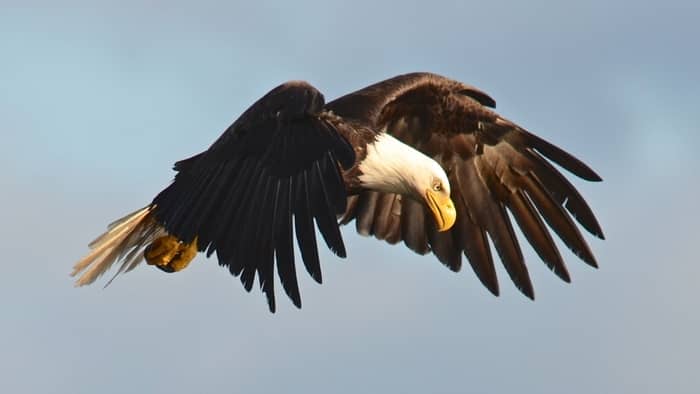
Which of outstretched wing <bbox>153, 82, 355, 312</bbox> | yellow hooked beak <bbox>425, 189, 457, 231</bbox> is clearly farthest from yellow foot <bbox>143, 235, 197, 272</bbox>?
yellow hooked beak <bbox>425, 189, 457, 231</bbox>

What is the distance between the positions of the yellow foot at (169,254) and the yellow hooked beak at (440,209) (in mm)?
1363

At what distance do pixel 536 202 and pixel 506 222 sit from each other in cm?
23

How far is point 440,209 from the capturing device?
11398 millimetres

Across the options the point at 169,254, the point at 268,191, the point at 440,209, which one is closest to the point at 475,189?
the point at 440,209

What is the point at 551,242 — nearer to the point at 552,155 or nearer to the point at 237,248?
the point at 552,155

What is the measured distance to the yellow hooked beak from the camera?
448 inches

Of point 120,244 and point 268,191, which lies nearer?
point 268,191

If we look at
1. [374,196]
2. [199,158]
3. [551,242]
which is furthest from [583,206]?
[199,158]

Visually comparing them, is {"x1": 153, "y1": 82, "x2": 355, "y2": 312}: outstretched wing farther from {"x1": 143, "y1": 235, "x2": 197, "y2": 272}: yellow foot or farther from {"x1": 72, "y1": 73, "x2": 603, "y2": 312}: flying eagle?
{"x1": 143, "y1": 235, "x2": 197, "y2": 272}: yellow foot

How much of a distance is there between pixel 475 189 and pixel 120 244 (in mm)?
2228

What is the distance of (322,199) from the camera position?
32.0 feet

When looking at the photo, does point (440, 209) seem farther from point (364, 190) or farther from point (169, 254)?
point (169, 254)

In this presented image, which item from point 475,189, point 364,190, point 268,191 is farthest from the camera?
point 475,189

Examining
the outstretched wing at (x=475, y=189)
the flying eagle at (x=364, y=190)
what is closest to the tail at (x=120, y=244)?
the flying eagle at (x=364, y=190)
